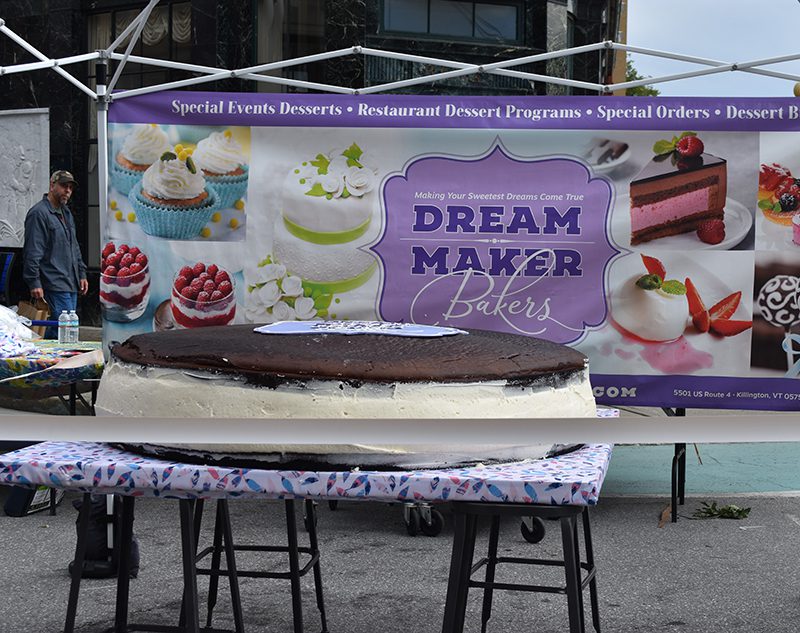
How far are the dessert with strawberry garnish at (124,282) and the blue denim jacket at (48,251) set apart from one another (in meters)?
3.00

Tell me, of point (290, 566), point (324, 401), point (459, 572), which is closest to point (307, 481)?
point (324, 401)

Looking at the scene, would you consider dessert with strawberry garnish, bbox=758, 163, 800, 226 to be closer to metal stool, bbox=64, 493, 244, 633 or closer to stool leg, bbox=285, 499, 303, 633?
stool leg, bbox=285, 499, 303, 633

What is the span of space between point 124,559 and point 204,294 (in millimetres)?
2593

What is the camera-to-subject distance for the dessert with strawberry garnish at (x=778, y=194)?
589 centimetres

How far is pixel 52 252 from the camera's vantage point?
8859 millimetres

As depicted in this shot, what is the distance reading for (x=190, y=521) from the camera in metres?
3.06

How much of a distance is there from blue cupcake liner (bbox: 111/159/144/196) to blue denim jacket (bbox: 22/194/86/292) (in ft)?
9.56

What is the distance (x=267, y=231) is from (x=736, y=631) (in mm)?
3115

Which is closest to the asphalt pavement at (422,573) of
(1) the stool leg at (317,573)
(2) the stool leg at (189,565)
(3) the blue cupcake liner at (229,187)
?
(1) the stool leg at (317,573)

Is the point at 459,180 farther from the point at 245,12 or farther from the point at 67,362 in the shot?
the point at 245,12

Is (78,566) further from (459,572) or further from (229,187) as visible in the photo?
(229,187)

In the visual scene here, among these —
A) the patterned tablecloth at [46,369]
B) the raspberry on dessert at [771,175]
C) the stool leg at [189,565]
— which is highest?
the raspberry on dessert at [771,175]

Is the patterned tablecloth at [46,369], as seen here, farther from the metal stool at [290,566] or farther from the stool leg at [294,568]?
the stool leg at [294,568]

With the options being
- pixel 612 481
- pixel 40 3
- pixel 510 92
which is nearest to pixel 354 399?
pixel 612 481
